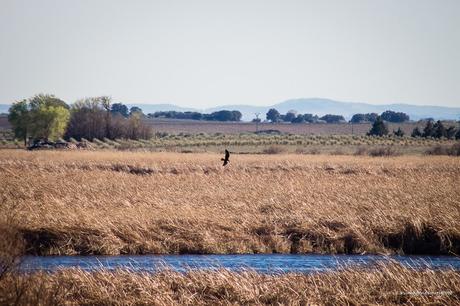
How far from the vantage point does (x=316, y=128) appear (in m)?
159

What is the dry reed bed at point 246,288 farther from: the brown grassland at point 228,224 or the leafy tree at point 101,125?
the leafy tree at point 101,125

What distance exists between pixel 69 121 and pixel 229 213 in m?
82.3

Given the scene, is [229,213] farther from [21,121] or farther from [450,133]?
[450,133]

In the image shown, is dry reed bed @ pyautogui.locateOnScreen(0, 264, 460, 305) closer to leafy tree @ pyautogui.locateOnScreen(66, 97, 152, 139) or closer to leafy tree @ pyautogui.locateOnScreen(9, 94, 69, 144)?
leafy tree @ pyautogui.locateOnScreen(9, 94, 69, 144)

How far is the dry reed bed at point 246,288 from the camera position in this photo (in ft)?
49.4

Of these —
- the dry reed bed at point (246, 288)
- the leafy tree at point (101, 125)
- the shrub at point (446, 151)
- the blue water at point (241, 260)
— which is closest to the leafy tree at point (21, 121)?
the leafy tree at point (101, 125)

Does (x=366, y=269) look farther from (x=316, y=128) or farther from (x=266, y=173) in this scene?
(x=316, y=128)

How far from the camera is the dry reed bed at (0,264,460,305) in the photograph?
15.1m

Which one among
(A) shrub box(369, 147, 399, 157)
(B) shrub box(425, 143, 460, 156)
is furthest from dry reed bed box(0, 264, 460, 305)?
(B) shrub box(425, 143, 460, 156)

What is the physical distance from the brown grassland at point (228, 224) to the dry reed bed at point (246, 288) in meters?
0.03

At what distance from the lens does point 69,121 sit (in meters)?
106

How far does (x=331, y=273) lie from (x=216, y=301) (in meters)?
3.51

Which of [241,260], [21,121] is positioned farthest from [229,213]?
[21,121]

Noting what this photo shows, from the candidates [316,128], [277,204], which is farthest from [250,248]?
[316,128]
